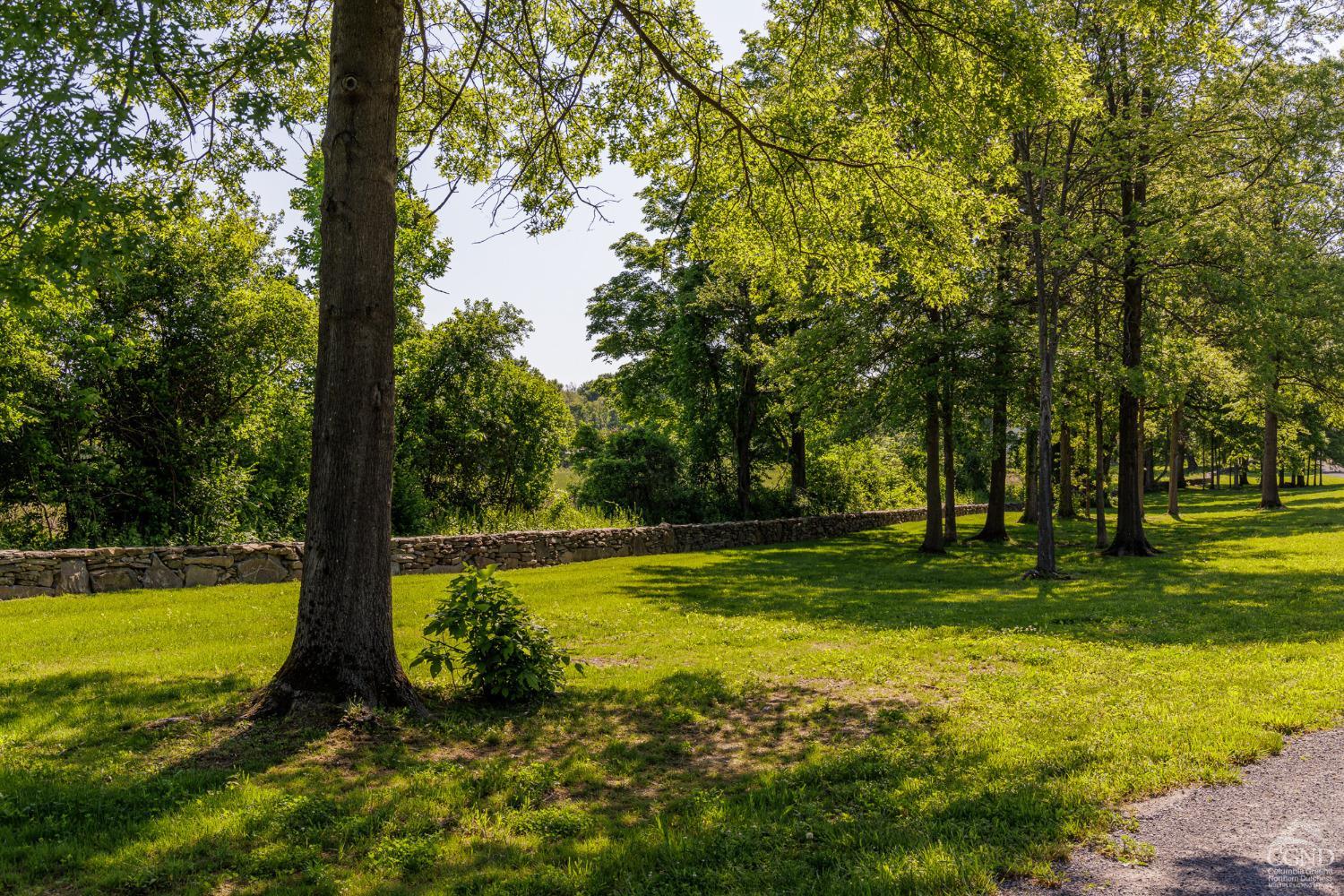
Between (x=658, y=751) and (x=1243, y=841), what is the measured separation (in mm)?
3427

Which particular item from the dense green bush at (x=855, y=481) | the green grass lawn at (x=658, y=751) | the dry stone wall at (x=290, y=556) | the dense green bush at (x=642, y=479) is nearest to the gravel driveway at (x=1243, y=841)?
the green grass lawn at (x=658, y=751)

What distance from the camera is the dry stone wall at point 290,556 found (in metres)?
11.2

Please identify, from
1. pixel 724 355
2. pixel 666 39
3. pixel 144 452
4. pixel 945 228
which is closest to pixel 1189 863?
pixel 945 228

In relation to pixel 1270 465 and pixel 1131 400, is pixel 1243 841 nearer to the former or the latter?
pixel 1131 400

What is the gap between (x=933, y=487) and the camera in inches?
846

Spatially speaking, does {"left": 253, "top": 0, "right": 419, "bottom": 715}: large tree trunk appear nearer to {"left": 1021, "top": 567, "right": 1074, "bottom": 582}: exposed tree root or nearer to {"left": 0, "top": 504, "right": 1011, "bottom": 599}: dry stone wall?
{"left": 0, "top": 504, "right": 1011, "bottom": 599}: dry stone wall

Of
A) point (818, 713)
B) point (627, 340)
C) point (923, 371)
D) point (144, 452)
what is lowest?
point (818, 713)

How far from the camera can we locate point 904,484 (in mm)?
34531

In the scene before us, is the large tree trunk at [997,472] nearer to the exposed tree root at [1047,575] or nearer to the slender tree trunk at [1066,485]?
the exposed tree root at [1047,575]

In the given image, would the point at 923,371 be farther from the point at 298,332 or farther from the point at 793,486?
the point at 298,332

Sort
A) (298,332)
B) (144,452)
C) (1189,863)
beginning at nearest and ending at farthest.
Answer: (1189,863) → (144,452) → (298,332)

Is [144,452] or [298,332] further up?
[298,332]

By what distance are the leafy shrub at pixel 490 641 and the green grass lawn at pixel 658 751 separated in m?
0.31

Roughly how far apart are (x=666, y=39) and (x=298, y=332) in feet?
34.6
